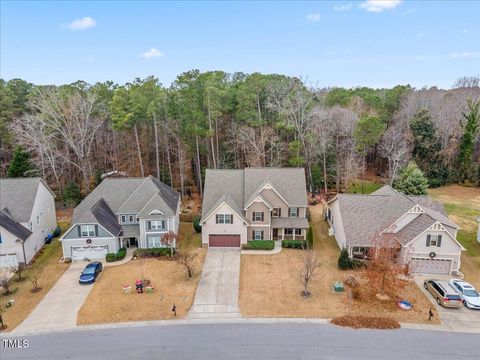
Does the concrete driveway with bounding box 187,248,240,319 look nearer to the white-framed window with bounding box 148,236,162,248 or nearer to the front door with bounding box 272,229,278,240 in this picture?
the front door with bounding box 272,229,278,240

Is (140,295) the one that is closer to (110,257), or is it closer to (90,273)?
(90,273)

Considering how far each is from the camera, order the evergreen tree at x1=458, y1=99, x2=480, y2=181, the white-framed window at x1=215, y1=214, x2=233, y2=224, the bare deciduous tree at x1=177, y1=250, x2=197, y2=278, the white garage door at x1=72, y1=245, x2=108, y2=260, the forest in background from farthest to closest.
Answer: the evergreen tree at x1=458, y1=99, x2=480, y2=181, the forest in background, the white-framed window at x1=215, y1=214, x2=233, y2=224, the white garage door at x1=72, y1=245, x2=108, y2=260, the bare deciduous tree at x1=177, y1=250, x2=197, y2=278

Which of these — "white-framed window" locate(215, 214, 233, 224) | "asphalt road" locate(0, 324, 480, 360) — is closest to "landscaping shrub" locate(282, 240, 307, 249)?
"white-framed window" locate(215, 214, 233, 224)

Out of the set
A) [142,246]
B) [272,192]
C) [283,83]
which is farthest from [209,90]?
[142,246]

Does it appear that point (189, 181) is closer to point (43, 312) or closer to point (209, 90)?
point (209, 90)

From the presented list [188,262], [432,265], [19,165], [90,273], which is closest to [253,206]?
[188,262]
